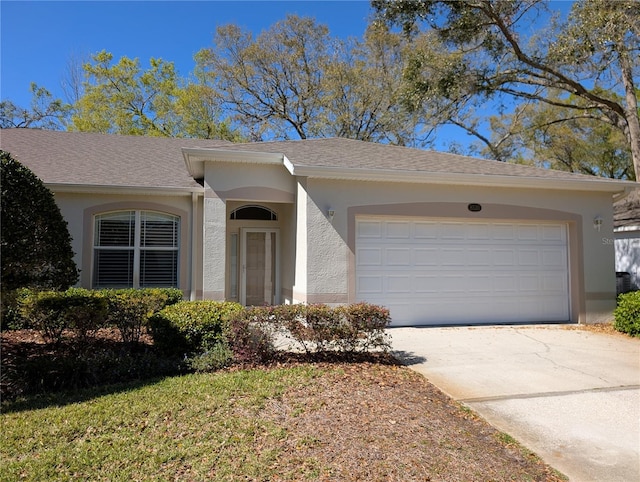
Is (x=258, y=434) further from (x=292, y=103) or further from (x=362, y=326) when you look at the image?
(x=292, y=103)

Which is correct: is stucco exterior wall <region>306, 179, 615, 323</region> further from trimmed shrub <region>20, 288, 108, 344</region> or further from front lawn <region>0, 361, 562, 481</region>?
trimmed shrub <region>20, 288, 108, 344</region>

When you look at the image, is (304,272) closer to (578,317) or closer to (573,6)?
(578,317)

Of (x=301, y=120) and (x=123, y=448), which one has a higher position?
(x=301, y=120)

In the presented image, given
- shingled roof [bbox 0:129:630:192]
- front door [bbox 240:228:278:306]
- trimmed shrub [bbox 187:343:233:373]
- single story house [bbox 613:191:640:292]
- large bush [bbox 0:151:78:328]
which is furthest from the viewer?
single story house [bbox 613:191:640:292]

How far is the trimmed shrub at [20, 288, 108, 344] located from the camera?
6375mm

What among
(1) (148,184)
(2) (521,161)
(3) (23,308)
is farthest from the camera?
(2) (521,161)

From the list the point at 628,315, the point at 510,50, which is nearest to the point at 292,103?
the point at 510,50

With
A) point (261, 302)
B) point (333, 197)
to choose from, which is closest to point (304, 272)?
point (333, 197)

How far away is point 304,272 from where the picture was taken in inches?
A: 374

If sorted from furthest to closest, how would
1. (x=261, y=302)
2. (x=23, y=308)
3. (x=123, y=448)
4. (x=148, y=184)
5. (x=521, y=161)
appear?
(x=521, y=161) → (x=261, y=302) → (x=148, y=184) → (x=23, y=308) → (x=123, y=448)

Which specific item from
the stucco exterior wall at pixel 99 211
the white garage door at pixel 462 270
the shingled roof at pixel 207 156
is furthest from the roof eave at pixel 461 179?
the stucco exterior wall at pixel 99 211

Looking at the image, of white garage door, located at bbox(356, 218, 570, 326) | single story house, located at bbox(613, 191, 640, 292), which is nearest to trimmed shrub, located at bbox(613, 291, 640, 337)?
white garage door, located at bbox(356, 218, 570, 326)

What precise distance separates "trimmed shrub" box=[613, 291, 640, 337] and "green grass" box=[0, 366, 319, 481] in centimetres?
789

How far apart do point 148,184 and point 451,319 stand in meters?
8.06
